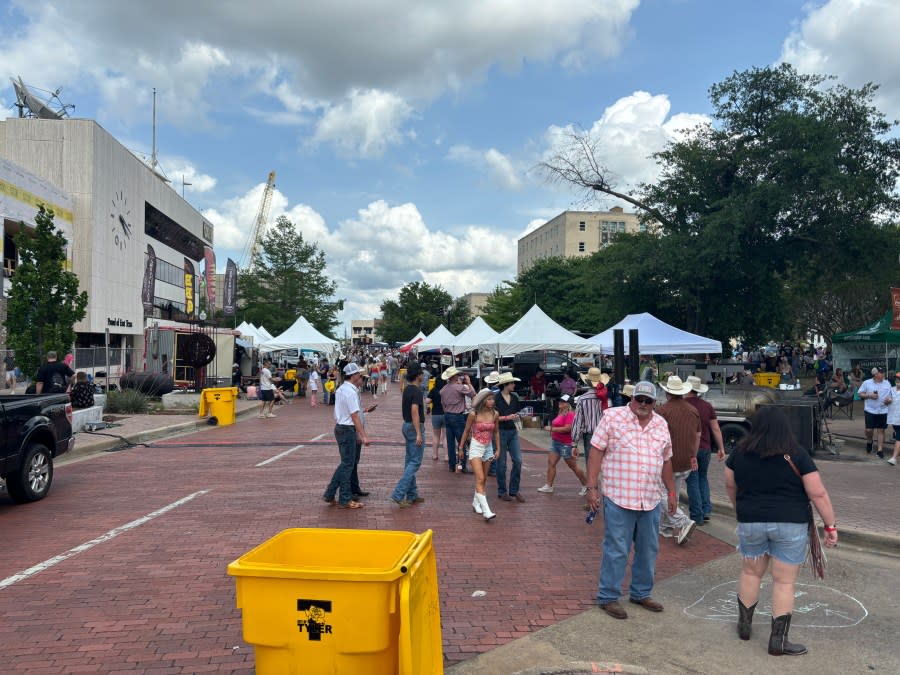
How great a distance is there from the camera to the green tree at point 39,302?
17672mm

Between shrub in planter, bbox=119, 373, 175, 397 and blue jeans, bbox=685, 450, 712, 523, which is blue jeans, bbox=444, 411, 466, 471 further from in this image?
shrub in planter, bbox=119, 373, 175, 397

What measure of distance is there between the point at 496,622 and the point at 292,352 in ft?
165

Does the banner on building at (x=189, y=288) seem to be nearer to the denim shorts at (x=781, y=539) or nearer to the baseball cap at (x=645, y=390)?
the baseball cap at (x=645, y=390)

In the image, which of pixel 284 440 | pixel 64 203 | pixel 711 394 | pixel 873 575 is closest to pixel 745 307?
pixel 711 394

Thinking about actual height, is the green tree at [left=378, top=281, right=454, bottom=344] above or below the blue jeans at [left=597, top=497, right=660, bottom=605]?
above

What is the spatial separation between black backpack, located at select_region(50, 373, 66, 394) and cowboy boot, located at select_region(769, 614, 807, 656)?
1412cm

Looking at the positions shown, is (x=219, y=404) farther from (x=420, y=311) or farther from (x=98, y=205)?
(x=420, y=311)

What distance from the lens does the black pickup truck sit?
8344mm

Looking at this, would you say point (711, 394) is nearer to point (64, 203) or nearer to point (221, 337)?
point (221, 337)

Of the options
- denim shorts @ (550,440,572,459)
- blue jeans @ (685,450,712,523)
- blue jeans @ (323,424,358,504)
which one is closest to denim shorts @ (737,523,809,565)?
blue jeans @ (685,450,712,523)

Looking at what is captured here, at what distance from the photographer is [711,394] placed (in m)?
13.3

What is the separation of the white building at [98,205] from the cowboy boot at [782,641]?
3036 centimetres

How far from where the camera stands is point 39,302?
Answer: 17828mm

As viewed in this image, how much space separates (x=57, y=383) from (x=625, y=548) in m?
13.3
